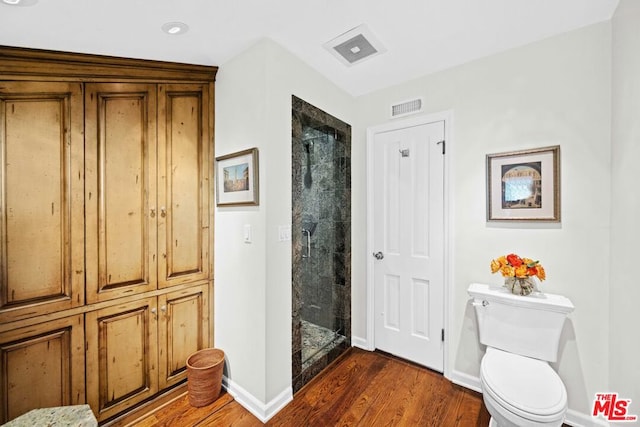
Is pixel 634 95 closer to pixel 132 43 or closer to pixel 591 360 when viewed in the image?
pixel 591 360

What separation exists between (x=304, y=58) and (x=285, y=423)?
2510 millimetres

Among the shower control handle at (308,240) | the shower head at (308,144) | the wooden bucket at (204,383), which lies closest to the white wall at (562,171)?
the shower head at (308,144)

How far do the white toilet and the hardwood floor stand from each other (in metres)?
0.31

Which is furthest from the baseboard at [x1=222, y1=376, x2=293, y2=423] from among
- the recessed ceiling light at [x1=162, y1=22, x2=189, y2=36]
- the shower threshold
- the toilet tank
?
the recessed ceiling light at [x1=162, y1=22, x2=189, y2=36]

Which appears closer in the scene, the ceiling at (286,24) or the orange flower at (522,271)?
the ceiling at (286,24)

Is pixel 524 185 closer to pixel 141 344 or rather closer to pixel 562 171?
pixel 562 171

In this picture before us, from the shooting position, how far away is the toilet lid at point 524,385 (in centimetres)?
126

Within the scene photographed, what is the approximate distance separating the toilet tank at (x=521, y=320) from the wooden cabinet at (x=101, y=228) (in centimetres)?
202

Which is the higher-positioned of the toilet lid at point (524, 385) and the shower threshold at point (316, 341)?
the toilet lid at point (524, 385)

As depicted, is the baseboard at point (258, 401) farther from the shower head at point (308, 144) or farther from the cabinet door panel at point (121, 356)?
the shower head at point (308, 144)

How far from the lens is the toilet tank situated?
163 cm

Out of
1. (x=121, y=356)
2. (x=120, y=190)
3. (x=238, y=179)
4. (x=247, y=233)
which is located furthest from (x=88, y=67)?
(x=121, y=356)

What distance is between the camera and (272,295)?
1.83 m

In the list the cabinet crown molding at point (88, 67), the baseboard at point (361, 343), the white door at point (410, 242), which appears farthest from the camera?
the baseboard at point (361, 343)
